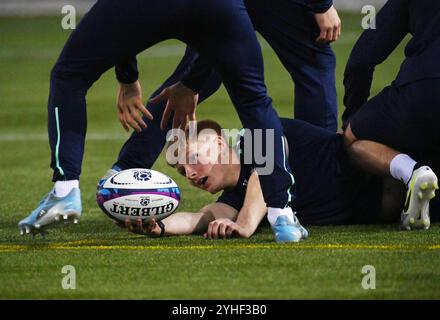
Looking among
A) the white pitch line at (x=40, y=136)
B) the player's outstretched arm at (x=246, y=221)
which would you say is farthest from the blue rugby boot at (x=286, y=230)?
the white pitch line at (x=40, y=136)

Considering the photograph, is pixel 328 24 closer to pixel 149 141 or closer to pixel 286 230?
pixel 149 141

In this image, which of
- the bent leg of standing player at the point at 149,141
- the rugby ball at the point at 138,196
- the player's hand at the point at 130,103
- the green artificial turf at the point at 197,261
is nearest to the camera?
the green artificial turf at the point at 197,261

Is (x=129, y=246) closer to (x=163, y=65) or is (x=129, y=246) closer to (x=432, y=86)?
(x=432, y=86)

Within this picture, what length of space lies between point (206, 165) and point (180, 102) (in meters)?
0.64

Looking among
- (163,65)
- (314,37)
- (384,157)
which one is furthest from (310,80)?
(163,65)

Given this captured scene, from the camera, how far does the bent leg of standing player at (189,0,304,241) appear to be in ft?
20.9

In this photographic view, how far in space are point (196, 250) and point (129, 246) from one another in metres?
0.42

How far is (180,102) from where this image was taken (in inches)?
294

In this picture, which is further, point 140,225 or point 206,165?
point 206,165

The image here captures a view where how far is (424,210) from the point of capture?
6.84m

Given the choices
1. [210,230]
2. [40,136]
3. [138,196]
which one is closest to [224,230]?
[210,230]

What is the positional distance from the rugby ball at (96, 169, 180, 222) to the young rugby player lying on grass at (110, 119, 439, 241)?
6.0 inches

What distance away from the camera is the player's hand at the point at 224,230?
6773 mm

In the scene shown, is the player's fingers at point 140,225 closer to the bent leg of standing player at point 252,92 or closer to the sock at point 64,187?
the sock at point 64,187
